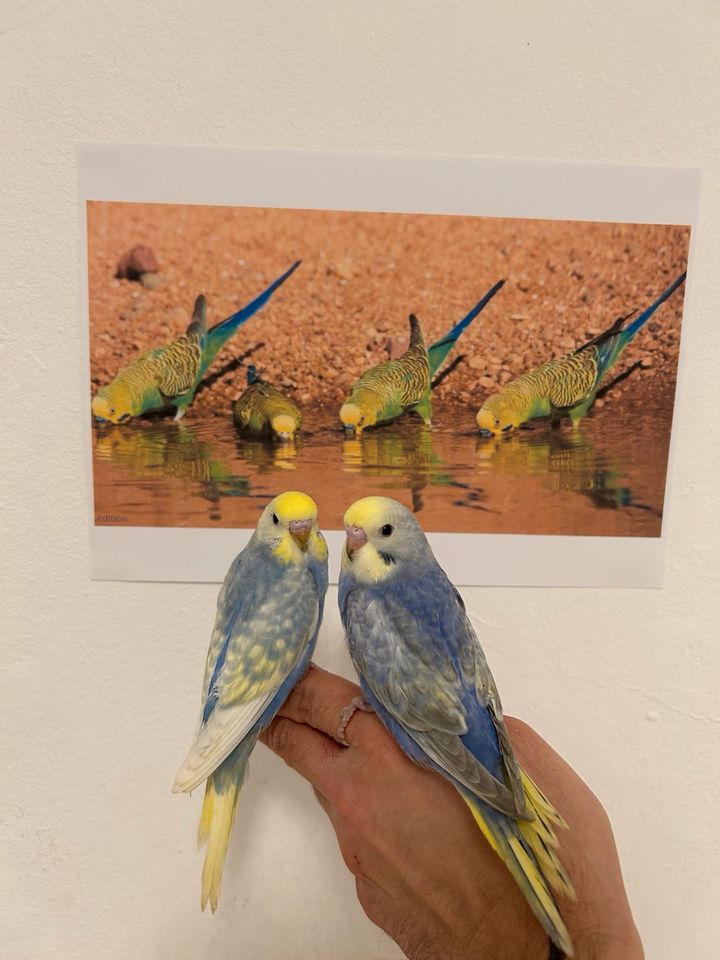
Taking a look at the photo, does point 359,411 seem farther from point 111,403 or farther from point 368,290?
point 111,403

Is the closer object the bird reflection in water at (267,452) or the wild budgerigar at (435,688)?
the wild budgerigar at (435,688)

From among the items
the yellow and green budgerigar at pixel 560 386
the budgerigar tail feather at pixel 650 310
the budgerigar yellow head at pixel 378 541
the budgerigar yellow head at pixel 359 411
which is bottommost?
the budgerigar yellow head at pixel 378 541

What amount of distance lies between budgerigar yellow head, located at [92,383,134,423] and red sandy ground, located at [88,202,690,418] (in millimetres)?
12

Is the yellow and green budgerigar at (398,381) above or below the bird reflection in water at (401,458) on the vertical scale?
above

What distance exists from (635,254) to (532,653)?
0.48 metres

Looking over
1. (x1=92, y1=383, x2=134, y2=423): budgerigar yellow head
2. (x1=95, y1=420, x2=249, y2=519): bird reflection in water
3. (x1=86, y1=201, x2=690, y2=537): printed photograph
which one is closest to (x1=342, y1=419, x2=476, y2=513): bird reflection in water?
(x1=86, y1=201, x2=690, y2=537): printed photograph

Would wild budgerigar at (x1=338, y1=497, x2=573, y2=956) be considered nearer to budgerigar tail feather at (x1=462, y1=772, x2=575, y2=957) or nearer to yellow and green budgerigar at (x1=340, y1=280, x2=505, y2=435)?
budgerigar tail feather at (x1=462, y1=772, x2=575, y2=957)

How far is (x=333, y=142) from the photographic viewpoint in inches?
24.9

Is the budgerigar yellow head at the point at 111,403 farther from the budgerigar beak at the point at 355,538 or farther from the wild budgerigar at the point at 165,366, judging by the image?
the budgerigar beak at the point at 355,538

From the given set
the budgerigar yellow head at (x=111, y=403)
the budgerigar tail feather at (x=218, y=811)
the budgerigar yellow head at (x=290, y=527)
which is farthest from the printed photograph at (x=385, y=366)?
the budgerigar tail feather at (x=218, y=811)

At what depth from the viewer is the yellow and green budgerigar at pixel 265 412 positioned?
677mm

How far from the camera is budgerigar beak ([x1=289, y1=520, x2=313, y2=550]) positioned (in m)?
0.52

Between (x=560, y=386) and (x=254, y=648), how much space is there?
446 millimetres

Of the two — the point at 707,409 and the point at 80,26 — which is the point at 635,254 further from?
the point at 80,26
